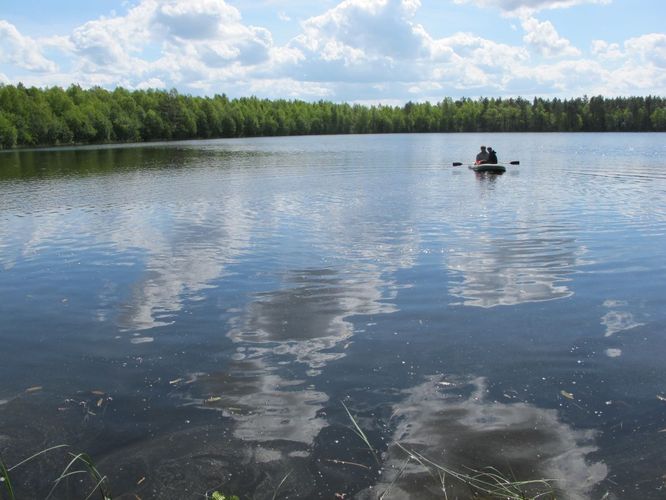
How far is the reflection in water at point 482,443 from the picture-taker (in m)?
6.32

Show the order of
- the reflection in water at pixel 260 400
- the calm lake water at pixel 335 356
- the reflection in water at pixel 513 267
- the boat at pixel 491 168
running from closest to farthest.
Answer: the calm lake water at pixel 335 356, the reflection in water at pixel 260 400, the reflection in water at pixel 513 267, the boat at pixel 491 168

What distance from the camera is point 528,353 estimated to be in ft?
31.5

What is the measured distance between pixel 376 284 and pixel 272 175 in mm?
32386

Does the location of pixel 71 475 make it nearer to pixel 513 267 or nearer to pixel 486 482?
pixel 486 482

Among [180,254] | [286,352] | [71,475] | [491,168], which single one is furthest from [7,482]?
[491,168]

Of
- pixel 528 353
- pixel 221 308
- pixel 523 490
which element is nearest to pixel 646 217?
pixel 528 353

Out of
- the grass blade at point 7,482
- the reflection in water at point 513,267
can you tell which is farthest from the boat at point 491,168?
the grass blade at point 7,482

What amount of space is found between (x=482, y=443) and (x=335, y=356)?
3.22 metres

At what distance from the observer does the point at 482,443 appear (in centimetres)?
701

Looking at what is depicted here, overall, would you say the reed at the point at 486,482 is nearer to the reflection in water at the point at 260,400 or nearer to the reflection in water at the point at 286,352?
the reflection in water at the point at 260,400

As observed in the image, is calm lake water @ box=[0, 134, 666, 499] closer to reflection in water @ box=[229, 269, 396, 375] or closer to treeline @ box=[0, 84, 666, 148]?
reflection in water @ box=[229, 269, 396, 375]

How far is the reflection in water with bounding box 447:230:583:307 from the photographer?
12.8 meters

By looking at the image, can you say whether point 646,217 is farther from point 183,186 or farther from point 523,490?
point 183,186

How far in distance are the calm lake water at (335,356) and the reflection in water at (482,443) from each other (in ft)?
0.09
